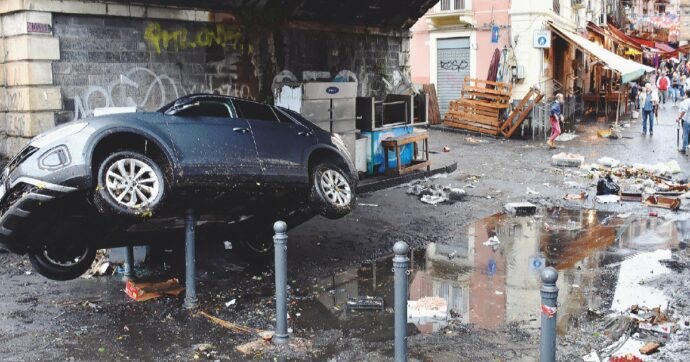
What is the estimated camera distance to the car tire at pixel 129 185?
20.3 ft

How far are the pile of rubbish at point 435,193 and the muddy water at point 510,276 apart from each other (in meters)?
1.66

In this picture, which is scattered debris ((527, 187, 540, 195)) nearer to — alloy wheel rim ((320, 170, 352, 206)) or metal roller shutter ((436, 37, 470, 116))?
alloy wheel rim ((320, 170, 352, 206))

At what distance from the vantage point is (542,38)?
25.4 m

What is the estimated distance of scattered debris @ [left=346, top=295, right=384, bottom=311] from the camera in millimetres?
6930

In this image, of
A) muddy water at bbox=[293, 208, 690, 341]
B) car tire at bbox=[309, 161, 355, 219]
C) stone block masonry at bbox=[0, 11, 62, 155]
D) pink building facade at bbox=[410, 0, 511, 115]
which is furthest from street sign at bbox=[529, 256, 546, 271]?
pink building facade at bbox=[410, 0, 511, 115]

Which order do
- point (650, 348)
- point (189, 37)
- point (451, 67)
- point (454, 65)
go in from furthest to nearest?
point (451, 67), point (454, 65), point (189, 37), point (650, 348)

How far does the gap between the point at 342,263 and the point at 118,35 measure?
4.91m

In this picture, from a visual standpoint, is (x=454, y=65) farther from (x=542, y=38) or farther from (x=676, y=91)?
(x=676, y=91)

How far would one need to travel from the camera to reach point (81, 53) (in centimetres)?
971

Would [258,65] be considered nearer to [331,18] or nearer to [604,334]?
[331,18]

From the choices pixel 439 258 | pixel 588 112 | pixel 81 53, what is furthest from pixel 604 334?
pixel 588 112

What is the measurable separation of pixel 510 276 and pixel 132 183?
4.53 meters

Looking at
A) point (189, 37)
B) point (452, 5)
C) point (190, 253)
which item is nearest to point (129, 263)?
point (190, 253)

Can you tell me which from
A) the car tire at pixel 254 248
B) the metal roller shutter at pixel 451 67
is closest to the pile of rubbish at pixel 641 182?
the car tire at pixel 254 248
